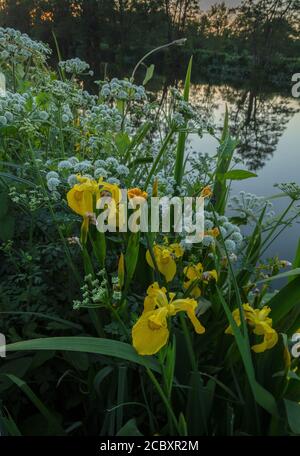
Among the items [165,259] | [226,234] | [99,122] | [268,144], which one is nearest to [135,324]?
[165,259]

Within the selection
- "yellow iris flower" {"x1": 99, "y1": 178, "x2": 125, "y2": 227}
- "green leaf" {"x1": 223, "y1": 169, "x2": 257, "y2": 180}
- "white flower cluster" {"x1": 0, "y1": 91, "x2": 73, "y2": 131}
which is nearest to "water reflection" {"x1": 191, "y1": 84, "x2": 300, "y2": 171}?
"green leaf" {"x1": 223, "y1": 169, "x2": 257, "y2": 180}

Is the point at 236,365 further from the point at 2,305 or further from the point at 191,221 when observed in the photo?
the point at 2,305

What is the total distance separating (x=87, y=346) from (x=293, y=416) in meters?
0.34

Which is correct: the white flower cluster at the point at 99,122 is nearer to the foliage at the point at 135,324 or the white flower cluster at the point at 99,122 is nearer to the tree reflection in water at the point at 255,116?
the foliage at the point at 135,324

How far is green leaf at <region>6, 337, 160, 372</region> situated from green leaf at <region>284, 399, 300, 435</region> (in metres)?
0.22

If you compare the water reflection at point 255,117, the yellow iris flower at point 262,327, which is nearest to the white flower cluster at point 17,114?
the yellow iris flower at point 262,327

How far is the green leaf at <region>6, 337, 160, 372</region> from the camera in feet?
1.93

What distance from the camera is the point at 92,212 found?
0.72 m

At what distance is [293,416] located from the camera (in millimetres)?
653

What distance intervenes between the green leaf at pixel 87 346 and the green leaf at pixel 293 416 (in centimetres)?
22

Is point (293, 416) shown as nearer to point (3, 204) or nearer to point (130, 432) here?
point (130, 432)

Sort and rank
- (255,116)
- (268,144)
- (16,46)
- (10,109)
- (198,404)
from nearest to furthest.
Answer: (198,404) → (10,109) → (16,46) → (268,144) → (255,116)

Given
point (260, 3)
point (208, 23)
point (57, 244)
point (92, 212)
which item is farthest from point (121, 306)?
point (260, 3)
